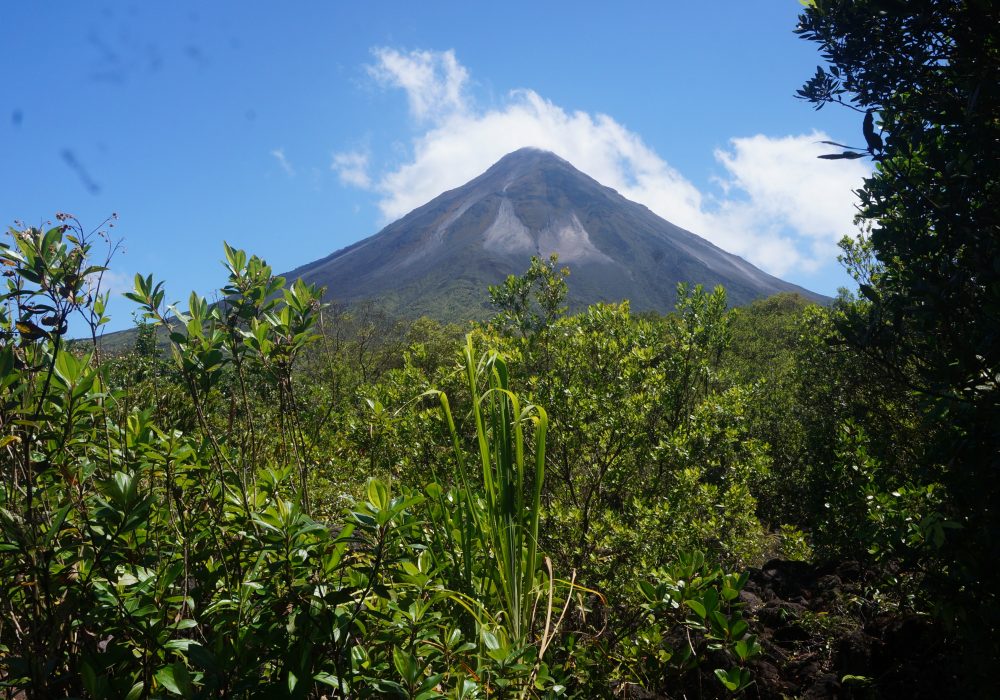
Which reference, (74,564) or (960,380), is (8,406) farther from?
(960,380)

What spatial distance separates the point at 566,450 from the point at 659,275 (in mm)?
154729

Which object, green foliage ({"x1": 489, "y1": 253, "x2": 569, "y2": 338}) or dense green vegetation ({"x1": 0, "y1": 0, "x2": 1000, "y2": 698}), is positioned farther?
green foliage ({"x1": 489, "y1": 253, "x2": 569, "y2": 338})

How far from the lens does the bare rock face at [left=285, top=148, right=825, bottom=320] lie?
137125mm

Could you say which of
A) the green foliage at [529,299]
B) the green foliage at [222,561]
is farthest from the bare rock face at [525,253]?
the green foliage at [222,561]

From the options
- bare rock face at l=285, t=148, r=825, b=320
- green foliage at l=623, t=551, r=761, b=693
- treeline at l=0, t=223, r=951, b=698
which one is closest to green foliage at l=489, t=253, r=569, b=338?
treeline at l=0, t=223, r=951, b=698

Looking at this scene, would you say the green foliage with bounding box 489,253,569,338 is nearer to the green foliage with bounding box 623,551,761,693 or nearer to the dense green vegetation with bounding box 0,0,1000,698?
the dense green vegetation with bounding box 0,0,1000,698

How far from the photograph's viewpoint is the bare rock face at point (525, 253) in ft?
450

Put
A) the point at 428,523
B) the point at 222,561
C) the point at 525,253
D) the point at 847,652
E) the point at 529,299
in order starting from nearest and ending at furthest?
the point at 222,561, the point at 428,523, the point at 847,652, the point at 529,299, the point at 525,253

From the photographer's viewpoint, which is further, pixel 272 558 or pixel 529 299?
pixel 529 299

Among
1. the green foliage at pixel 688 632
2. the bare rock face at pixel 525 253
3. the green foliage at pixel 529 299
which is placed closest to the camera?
the green foliage at pixel 688 632

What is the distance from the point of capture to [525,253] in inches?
6344

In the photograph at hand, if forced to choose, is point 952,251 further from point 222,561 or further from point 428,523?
point 222,561

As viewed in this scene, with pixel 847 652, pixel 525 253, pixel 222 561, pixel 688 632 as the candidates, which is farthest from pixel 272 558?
pixel 525 253

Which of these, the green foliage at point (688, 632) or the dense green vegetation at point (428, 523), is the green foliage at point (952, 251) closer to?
the dense green vegetation at point (428, 523)
